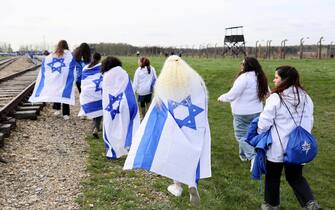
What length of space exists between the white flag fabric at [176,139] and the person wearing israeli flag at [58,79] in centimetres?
663

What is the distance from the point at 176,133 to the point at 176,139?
0.24 ft

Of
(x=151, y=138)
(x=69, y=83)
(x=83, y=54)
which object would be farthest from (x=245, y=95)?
(x=69, y=83)

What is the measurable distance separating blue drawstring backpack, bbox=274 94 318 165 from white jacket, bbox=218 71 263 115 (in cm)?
234

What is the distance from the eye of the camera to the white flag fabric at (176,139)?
552 cm

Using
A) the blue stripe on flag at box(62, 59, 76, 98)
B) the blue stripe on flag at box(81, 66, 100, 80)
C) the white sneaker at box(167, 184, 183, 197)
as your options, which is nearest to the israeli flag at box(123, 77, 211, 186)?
the white sneaker at box(167, 184, 183, 197)

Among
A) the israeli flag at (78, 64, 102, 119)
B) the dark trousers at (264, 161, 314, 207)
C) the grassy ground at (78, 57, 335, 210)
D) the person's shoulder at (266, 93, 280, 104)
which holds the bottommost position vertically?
the grassy ground at (78, 57, 335, 210)

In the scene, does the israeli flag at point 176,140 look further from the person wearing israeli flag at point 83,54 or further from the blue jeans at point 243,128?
the person wearing israeli flag at point 83,54

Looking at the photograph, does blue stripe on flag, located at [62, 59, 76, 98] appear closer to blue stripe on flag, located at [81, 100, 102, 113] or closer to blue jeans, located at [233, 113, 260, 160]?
blue stripe on flag, located at [81, 100, 102, 113]

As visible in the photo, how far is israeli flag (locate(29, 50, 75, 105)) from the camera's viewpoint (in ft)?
39.3

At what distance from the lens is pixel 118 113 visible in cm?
823

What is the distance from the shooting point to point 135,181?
6.95 metres

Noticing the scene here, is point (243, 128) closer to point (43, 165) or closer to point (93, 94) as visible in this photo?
point (43, 165)

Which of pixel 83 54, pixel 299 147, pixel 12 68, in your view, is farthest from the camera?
pixel 12 68

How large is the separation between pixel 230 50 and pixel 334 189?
151ft
